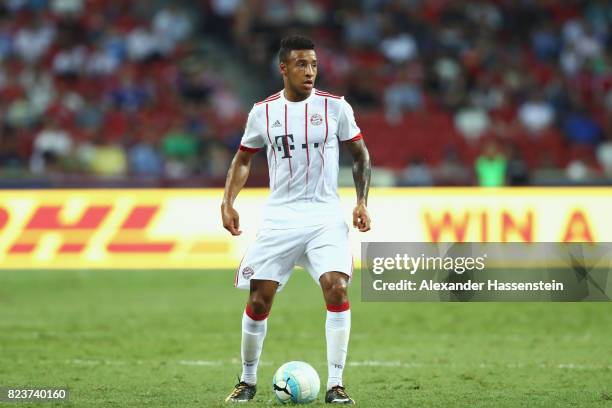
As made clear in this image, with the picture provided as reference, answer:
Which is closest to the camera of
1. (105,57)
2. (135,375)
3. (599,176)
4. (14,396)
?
(14,396)

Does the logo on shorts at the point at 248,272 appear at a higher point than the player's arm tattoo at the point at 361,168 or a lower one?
lower

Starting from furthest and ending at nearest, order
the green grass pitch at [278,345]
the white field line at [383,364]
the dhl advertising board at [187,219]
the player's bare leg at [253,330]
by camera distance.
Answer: the dhl advertising board at [187,219] → the white field line at [383,364] → the green grass pitch at [278,345] → the player's bare leg at [253,330]

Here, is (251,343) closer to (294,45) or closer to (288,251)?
(288,251)

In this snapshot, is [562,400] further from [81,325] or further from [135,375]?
[81,325]

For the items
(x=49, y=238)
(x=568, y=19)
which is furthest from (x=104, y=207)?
(x=568, y=19)

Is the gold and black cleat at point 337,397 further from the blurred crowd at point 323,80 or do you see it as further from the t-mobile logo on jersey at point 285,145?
the blurred crowd at point 323,80

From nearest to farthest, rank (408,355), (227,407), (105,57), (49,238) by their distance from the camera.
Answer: (227,407), (408,355), (49,238), (105,57)

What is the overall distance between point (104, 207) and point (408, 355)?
776 cm

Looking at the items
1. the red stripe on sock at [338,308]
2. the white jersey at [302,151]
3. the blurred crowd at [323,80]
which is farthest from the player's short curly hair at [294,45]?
the blurred crowd at [323,80]

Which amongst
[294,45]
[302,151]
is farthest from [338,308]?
[294,45]

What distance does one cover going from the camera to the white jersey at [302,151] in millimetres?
7594

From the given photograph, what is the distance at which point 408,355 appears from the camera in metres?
10.5

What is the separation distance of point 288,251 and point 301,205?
319 millimetres

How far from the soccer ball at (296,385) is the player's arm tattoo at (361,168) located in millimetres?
1199
